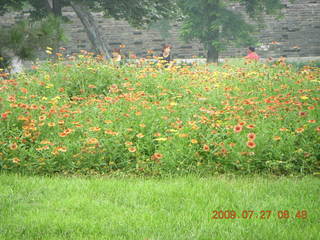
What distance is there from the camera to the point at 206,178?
472 centimetres

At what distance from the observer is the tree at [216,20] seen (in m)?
18.6

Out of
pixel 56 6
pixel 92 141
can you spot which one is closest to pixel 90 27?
pixel 56 6

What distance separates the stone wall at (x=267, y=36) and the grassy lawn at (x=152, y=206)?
59.9ft

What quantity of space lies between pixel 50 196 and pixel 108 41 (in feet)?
62.2

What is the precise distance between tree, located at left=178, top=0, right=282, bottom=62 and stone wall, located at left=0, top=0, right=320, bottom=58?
2.98 meters

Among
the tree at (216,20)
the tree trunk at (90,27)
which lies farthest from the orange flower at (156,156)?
the tree at (216,20)

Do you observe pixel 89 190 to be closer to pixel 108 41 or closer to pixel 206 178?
pixel 206 178

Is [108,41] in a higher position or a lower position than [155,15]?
lower

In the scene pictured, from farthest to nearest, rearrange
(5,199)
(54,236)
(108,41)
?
1. (108,41)
2. (5,199)
3. (54,236)

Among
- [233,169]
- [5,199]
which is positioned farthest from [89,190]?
[233,169]

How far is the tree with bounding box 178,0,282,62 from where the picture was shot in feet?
61.1

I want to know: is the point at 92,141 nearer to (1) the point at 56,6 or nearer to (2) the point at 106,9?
(2) the point at 106,9

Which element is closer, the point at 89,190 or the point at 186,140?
the point at 89,190

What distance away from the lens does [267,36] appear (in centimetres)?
2259
